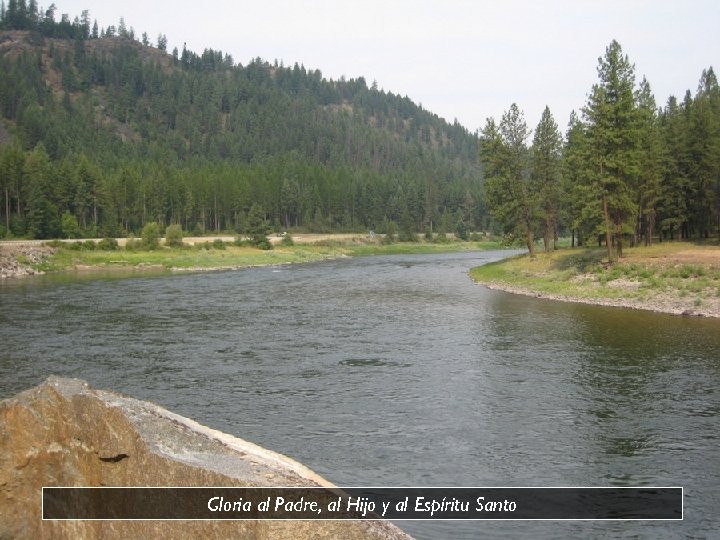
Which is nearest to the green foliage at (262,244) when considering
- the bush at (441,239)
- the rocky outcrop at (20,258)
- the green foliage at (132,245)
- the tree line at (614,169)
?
the green foliage at (132,245)

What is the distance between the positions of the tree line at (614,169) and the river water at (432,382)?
17.2m

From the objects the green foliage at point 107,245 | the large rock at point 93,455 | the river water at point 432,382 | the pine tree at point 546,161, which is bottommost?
the river water at point 432,382

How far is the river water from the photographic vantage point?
16047mm

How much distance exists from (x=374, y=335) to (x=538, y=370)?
37.5ft

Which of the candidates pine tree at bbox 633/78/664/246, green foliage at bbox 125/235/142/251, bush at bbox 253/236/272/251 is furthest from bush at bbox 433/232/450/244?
pine tree at bbox 633/78/664/246

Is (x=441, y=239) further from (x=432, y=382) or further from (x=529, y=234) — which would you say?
(x=432, y=382)

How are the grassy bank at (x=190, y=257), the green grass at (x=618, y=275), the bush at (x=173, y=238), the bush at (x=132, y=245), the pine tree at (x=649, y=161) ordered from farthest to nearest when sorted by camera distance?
1. the bush at (x=173, y=238)
2. the bush at (x=132, y=245)
3. the grassy bank at (x=190, y=257)
4. the pine tree at (x=649, y=161)
5. the green grass at (x=618, y=275)

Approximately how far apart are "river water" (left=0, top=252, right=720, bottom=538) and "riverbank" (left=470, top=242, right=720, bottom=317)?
356 centimetres

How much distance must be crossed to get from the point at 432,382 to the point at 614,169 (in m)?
42.5

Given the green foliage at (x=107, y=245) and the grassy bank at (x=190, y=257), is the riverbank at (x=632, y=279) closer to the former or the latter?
the grassy bank at (x=190, y=257)

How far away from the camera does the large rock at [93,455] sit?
873 centimetres

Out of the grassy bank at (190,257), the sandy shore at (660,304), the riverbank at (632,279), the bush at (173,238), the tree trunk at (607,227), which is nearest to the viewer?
the sandy shore at (660,304)

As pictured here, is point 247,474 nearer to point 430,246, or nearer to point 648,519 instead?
point 648,519

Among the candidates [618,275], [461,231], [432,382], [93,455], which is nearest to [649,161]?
[618,275]
